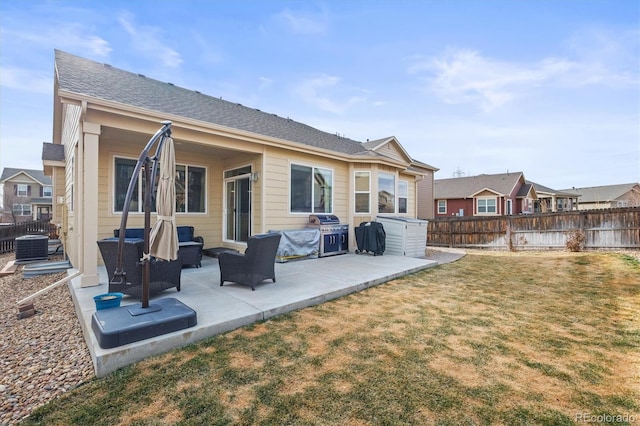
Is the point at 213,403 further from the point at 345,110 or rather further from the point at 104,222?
the point at 345,110

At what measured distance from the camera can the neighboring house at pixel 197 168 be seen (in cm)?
489

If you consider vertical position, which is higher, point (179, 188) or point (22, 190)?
point (22, 190)

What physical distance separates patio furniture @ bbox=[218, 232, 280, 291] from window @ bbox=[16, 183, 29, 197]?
132 feet

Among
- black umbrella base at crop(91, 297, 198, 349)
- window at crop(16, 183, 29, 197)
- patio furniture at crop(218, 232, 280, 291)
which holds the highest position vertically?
window at crop(16, 183, 29, 197)

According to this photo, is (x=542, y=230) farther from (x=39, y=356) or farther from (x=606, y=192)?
(x=606, y=192)

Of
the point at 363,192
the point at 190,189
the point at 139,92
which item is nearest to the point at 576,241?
the point at 363,192

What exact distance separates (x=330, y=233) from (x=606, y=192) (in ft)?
149

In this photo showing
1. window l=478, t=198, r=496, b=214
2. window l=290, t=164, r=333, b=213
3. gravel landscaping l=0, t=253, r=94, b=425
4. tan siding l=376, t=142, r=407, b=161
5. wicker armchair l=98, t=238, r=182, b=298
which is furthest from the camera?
window l=478, t=198, r=496, b=214

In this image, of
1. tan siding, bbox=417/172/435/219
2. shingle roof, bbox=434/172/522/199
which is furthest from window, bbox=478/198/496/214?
tan siding, bbox=417/172/435/219

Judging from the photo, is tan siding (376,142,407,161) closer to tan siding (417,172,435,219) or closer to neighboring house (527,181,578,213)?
tan siding (417,172,435,219)

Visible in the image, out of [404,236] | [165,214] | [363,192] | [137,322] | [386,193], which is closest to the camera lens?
[137,322]

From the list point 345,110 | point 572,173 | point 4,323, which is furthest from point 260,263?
point 572,173

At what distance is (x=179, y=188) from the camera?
302 inches

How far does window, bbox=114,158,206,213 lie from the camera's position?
6.72 meters
